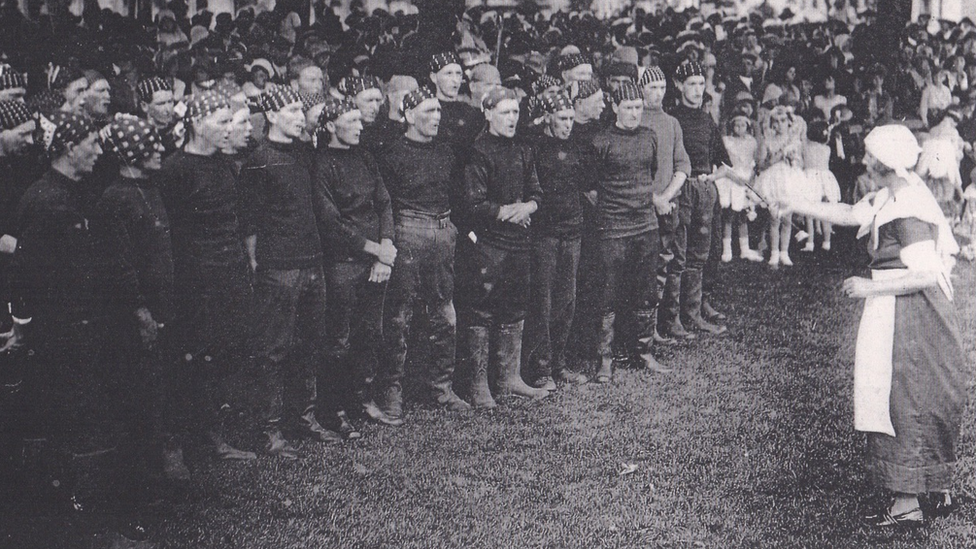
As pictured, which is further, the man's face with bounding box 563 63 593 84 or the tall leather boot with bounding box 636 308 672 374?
the man's face with bounding box 563 63 593 84

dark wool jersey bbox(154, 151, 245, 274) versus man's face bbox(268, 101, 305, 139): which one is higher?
man's face bbox(268, 101, 305, 139)

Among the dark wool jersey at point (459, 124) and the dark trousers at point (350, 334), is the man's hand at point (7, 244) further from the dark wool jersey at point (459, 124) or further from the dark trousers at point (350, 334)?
the dark wool jersey at point (459, 124)

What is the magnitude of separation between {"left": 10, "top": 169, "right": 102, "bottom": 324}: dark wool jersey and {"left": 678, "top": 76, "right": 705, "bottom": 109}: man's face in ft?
12.0

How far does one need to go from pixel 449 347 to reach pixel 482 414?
13.9 inches

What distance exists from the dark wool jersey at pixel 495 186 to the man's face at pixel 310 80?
37.8 inches

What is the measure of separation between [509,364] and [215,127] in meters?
1.91

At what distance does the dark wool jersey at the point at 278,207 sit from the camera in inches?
155

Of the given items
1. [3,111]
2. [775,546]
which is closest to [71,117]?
[3,111]

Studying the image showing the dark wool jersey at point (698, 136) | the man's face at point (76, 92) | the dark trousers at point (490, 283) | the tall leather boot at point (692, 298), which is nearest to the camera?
the man's face at point (76, 92)

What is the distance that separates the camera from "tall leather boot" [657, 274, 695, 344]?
19.3 feet

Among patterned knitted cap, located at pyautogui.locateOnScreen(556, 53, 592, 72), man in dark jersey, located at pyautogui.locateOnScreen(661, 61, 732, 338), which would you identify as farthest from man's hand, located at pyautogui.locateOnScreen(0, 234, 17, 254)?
man in dark jersey, located at pyautogui.locateOnScreen(661, 61, 732, 338)

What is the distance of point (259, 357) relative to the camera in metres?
3.98

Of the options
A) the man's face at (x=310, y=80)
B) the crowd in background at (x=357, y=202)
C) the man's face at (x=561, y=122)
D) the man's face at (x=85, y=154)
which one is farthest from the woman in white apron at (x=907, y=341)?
the man's face at (x=310, y=80)

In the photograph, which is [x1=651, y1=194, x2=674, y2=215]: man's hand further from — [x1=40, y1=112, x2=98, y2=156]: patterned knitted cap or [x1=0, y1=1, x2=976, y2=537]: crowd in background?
[x1=40, y1=112, x2=98, y2=156]: patterned knitted cap
